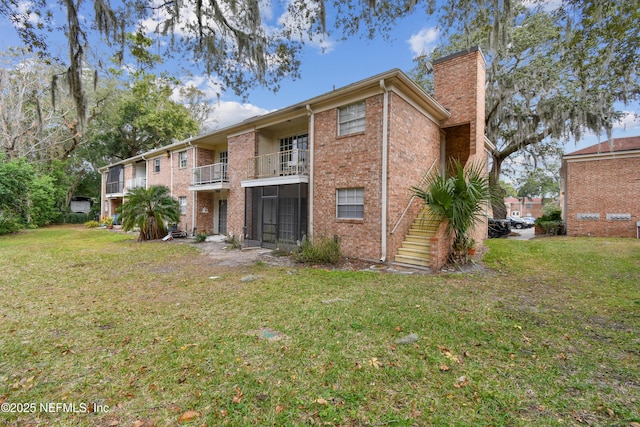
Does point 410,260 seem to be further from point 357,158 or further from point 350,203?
point 357,158

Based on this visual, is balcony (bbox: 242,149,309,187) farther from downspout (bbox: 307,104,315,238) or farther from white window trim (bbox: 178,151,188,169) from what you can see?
white window trim (bbox: 178,151,188,169)

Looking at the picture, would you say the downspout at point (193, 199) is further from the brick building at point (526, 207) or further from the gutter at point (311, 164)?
the brick building at point (526, 207)

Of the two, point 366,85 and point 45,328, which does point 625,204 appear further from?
point 45,328

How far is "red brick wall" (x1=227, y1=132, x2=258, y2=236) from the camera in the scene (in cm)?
1295

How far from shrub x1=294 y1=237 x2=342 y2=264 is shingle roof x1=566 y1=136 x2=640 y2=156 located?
16326mm

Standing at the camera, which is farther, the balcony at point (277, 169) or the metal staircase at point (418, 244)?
the balcony at point (277, 169)

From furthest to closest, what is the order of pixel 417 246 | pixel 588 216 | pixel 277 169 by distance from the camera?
pixel 588 216
pixel 277 169
pixel 417 246

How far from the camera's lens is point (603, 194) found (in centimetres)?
1492

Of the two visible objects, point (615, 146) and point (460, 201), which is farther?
point (615, 146)

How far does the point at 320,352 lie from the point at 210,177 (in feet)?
44.4

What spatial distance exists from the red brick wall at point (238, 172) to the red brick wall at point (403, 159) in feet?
22.4

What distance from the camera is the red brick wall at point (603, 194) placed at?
561 inches

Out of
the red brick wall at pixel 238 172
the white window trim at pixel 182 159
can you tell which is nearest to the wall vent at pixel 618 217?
the red brick wall at pixel 238 172

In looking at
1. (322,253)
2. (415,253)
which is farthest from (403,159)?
(322,253)
